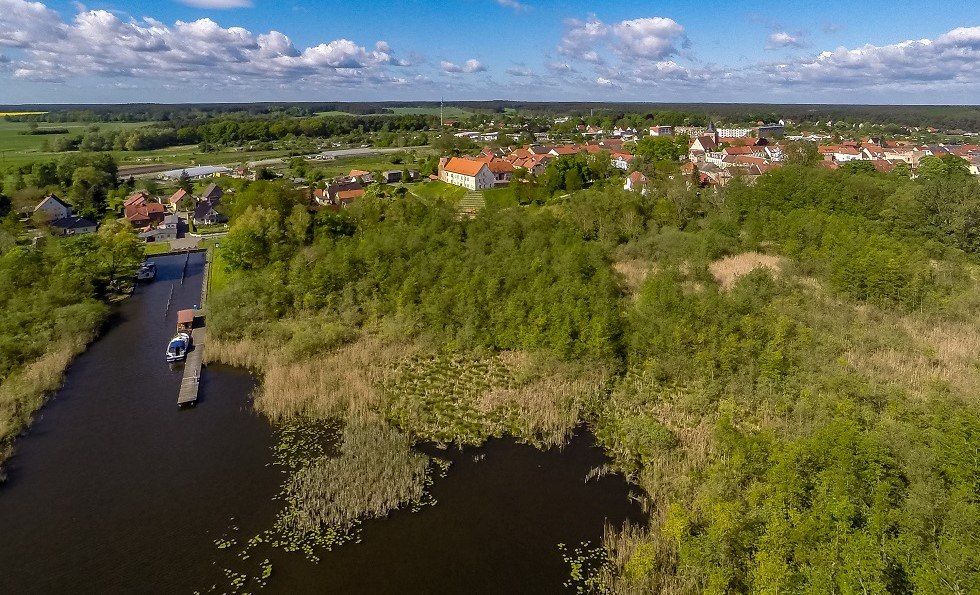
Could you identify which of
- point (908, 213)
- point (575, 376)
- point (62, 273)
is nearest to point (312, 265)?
point (62, 273)

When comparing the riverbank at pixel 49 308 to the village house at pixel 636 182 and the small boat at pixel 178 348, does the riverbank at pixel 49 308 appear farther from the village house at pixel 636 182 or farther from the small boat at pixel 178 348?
the village house at pixel 636 182

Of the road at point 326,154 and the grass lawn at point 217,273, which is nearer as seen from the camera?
the grass lawn at point 217,273

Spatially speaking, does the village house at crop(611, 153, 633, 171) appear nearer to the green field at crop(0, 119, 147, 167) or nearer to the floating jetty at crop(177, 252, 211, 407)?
the floating jetty at crop(177, 252, 211, 407)

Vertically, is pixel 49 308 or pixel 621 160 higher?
pixel 621 160

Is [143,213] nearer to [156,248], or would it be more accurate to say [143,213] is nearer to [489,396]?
[156,248]

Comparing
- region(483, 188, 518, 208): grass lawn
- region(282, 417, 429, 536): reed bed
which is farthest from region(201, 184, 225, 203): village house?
region(282, 417, 429, 536): reed bed

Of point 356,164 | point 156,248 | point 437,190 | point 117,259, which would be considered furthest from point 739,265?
point 356,164

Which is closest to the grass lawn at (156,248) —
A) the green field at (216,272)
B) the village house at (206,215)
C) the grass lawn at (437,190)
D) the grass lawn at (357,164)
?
the green field at (216,272)
